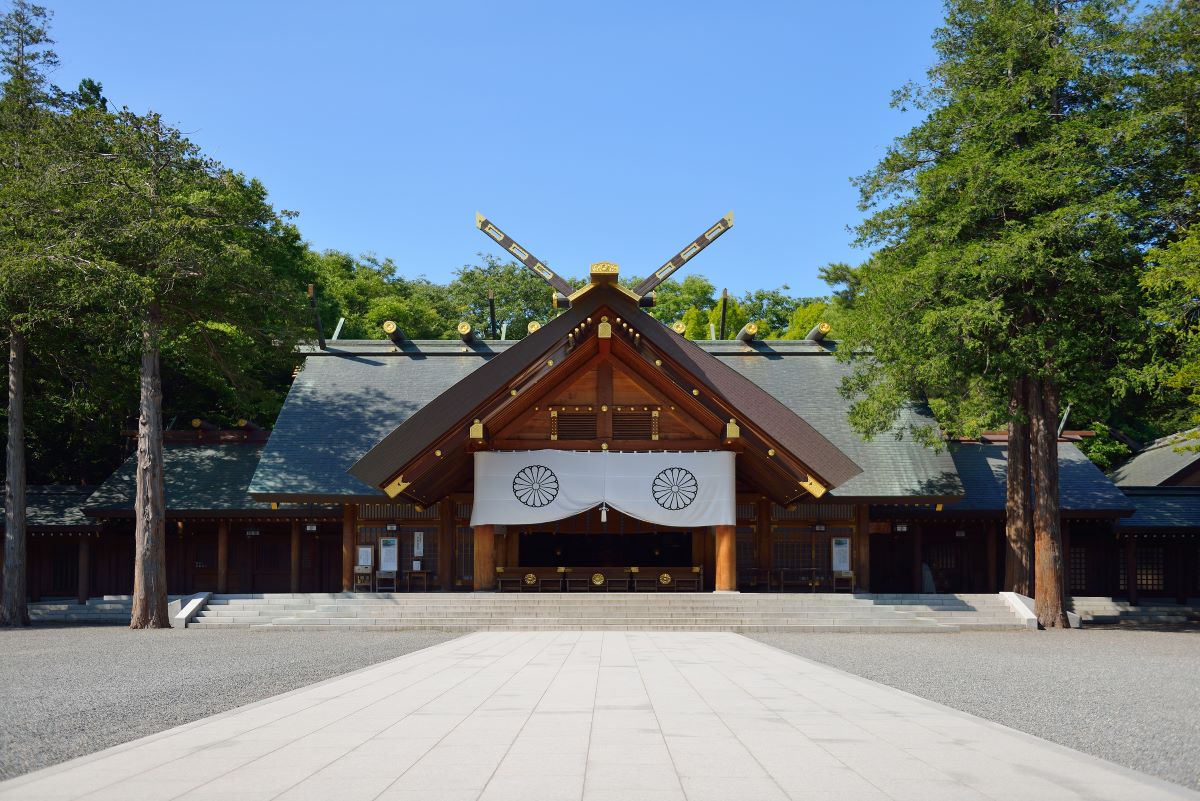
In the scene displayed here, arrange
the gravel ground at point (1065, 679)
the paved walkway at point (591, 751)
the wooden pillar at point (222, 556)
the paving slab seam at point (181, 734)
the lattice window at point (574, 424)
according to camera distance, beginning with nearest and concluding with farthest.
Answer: the paved walkway at point (591, 751)
the paving slab seam at point (181, 734)
the gravel ground at point (1065, 679)
the lattice window at point (574, 424)
the wooden pillar at point (222, 556)

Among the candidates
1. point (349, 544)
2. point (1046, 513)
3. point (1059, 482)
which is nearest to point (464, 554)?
point (349, 544)

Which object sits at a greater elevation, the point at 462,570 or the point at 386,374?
the point at 386,374

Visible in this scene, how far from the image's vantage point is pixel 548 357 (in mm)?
19688

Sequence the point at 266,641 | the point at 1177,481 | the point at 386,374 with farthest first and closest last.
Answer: the point at 1177,481, the point at 386,374, the point at 266,641

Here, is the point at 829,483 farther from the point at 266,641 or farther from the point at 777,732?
the point at 777,732

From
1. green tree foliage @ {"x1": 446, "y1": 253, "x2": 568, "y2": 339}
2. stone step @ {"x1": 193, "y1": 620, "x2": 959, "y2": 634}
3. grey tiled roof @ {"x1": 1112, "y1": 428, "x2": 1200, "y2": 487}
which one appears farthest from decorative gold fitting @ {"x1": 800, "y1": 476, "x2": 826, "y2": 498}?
green tree foliage @ {"x1": 446, "y1": 253, "x2": 568, "y2": 339}

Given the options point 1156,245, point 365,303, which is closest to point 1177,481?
point 1156,245

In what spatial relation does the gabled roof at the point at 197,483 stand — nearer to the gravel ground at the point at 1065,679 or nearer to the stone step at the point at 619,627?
the stone step at the point at 619,627

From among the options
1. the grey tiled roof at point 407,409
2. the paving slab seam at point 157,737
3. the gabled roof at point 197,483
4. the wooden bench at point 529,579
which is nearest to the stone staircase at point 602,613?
the wooden bench at point 529,579

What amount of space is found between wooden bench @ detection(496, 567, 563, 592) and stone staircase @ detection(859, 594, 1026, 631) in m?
6.45

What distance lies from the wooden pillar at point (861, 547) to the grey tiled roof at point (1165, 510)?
6.49 m

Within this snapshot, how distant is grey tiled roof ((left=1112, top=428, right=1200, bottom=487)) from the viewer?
1164 inches

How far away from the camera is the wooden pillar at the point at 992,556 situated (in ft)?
78.2

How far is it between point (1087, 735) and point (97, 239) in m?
17.2
